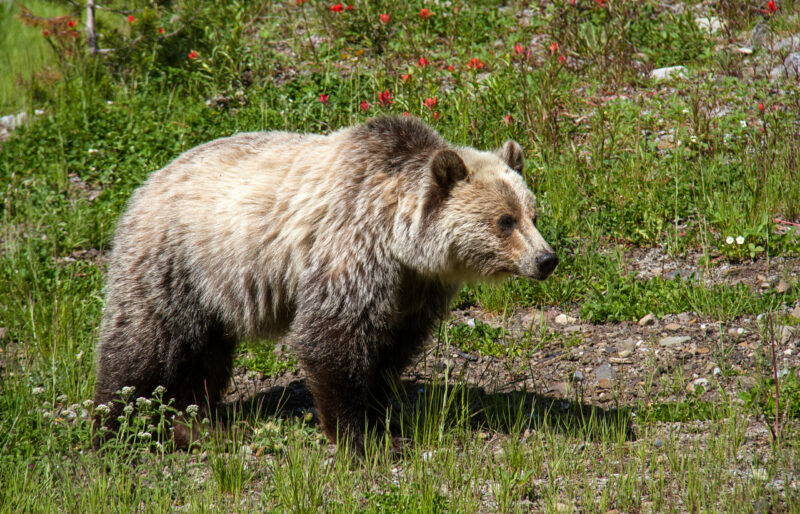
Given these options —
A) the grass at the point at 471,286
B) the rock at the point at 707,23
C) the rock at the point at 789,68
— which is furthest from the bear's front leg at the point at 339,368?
the rock at the point at 707,23

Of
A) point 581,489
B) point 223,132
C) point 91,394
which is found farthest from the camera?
point 223,132

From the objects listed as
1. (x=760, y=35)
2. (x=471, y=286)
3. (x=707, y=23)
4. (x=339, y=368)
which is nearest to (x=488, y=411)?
(x=471, y=286)

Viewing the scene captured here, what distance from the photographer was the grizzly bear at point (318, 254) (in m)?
4.76

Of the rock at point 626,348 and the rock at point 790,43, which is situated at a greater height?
the rock at point 790,43

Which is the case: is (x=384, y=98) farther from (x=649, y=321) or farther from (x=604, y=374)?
(x=604, y=374)

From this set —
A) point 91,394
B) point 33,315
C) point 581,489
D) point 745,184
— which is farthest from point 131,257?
point 745,184

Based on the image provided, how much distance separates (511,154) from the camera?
5.23 metres

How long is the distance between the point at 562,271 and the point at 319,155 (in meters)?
2.53

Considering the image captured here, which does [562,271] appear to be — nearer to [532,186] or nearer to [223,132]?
[532,186]

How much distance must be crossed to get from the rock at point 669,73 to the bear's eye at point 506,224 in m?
4.56

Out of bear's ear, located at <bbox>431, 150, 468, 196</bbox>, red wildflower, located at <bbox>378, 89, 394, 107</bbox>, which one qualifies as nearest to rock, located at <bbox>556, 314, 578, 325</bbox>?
bear's ear, located at <bbox>431, 150, 468, 196</bbox>

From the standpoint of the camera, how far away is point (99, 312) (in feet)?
22.1

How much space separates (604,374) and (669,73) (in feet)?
14.1

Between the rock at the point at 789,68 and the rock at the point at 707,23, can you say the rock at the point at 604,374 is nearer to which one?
the rock at the point at 789,68
